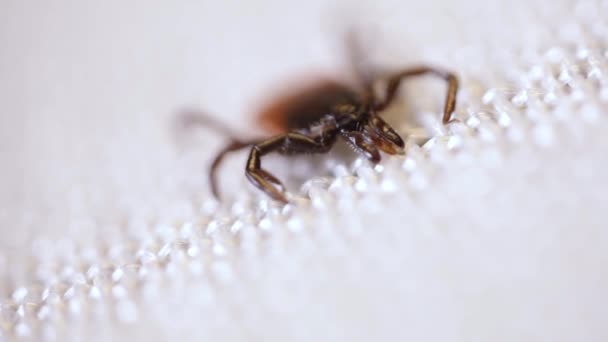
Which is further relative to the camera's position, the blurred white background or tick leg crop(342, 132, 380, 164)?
the blurred white background

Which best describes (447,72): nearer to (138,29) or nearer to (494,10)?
(494,10)

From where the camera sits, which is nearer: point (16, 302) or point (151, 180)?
point (16, 302)

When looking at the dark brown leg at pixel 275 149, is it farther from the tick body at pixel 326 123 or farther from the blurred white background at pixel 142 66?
the blurred white background at pixel 142 66

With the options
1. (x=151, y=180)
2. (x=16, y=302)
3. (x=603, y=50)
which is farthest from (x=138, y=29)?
(x=603, y=50)

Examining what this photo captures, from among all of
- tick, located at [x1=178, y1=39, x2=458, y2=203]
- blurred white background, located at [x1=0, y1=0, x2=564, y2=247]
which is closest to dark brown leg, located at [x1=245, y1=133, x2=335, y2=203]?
tick, located at [x1=178, y1=39, x2=458, y2=203]

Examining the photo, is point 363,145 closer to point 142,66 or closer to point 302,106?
point 302,106

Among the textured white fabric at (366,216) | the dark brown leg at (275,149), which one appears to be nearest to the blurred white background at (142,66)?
the textured white fabric at (366,216)

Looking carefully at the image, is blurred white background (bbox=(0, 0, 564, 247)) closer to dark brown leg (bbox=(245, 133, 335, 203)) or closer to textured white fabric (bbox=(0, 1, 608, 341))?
textured white fabric (bbox=(0, 1, 608, 341))
